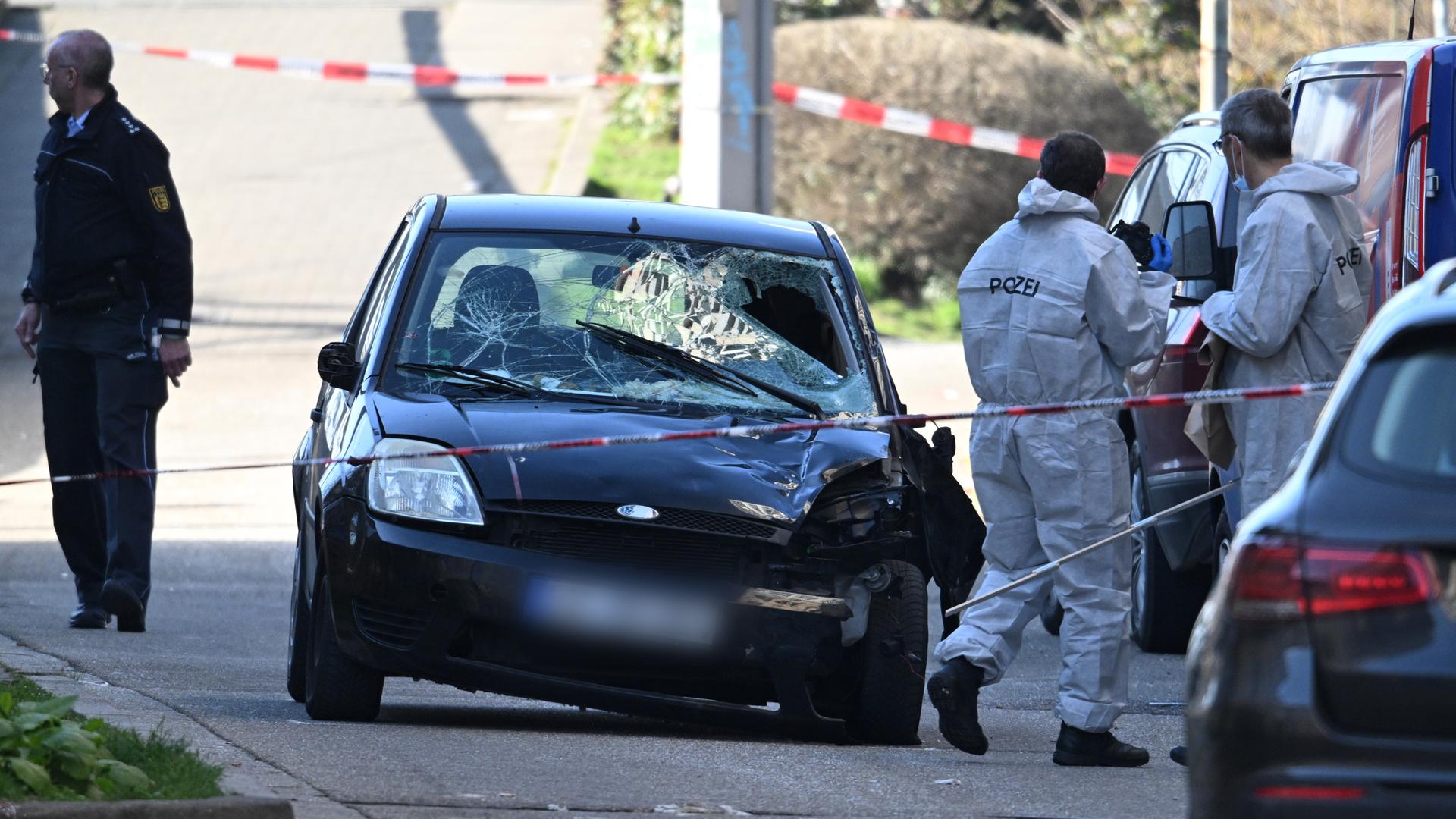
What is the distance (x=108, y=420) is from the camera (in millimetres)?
8836

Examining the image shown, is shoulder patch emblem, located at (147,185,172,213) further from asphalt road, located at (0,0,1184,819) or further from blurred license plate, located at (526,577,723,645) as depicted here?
blurred license plate, located at (526,577,723,645)

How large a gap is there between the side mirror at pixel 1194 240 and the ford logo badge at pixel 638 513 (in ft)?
6.90

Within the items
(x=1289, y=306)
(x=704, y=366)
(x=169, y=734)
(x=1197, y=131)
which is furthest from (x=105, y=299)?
(x=1289, y=306)

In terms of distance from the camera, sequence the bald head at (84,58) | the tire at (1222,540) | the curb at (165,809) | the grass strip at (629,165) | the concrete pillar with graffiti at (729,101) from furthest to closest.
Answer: the grass strip at (629,165) < the concrete pillar with graffiti at (729,101) < the bald head at (84,58) < the tire at (1222,540) < the curb at (165,809)

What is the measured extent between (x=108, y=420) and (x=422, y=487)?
9.63 feet

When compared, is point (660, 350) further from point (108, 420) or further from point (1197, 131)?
point (1197, 131)

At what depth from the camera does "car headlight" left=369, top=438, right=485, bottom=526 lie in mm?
6258

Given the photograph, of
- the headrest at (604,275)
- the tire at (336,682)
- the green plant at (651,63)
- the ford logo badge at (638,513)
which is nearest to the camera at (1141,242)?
the headrest at (604,275)

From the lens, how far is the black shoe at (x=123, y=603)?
8625 millimetres

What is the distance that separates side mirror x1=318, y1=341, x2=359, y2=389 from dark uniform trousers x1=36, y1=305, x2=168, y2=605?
2039 mm

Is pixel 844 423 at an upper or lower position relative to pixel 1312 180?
lower

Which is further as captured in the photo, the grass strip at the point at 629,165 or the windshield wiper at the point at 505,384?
the grass strip at the point at 629,165

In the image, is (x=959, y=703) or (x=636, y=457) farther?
(x=959, y=703)

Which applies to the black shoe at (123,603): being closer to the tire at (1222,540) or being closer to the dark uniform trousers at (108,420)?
the dark uniform trousers at (108,420)
